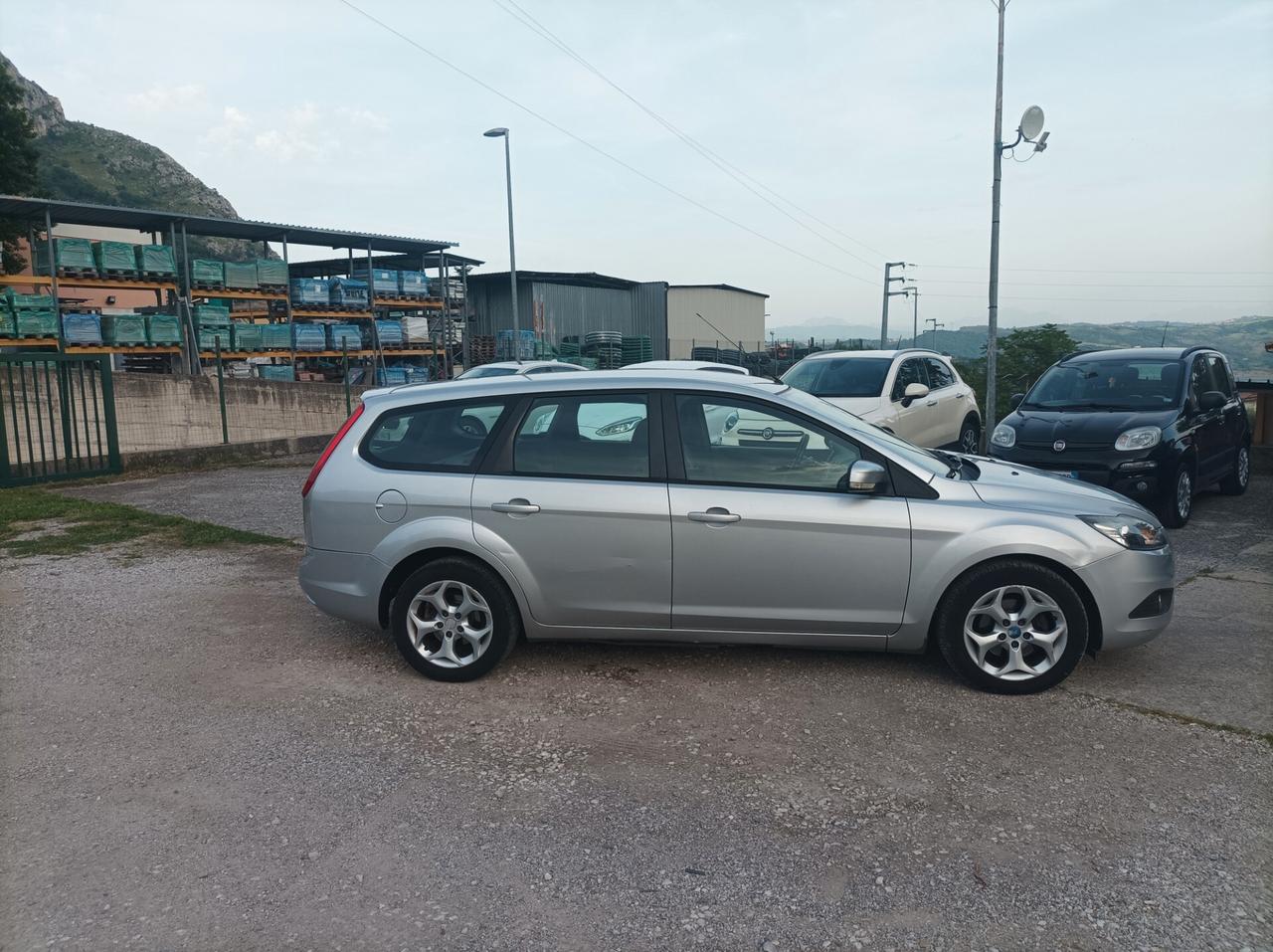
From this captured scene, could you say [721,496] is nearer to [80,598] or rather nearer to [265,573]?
[265,573]

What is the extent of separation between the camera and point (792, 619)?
4.79 metres

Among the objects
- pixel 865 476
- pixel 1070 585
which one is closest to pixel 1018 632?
pixel 1070 585

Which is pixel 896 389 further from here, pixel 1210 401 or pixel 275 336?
pixel 275 336

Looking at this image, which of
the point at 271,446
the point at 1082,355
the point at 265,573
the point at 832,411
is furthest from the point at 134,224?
the point at 832,411

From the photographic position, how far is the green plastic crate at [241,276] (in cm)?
2802

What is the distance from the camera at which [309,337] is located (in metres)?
28.7

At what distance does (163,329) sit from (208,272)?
281 cm

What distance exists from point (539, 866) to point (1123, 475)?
737 centimetres

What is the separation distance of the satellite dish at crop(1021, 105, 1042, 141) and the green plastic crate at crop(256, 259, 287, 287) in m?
21.1

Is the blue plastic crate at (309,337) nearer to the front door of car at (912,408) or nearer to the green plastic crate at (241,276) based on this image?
the green plastic crate at (241,276)

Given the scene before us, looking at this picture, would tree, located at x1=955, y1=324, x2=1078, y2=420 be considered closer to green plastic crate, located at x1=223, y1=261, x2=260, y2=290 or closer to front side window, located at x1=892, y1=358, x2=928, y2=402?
green plastic crate, located at x1=223, y1=261, x2=260, y2=290

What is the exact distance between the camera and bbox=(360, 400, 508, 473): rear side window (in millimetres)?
5125

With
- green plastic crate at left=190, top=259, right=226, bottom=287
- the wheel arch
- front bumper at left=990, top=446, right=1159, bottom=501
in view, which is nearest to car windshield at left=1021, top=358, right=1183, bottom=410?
front bumper at left=990, top=446, right=1159, bottom=501

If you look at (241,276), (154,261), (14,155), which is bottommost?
(241,276)
